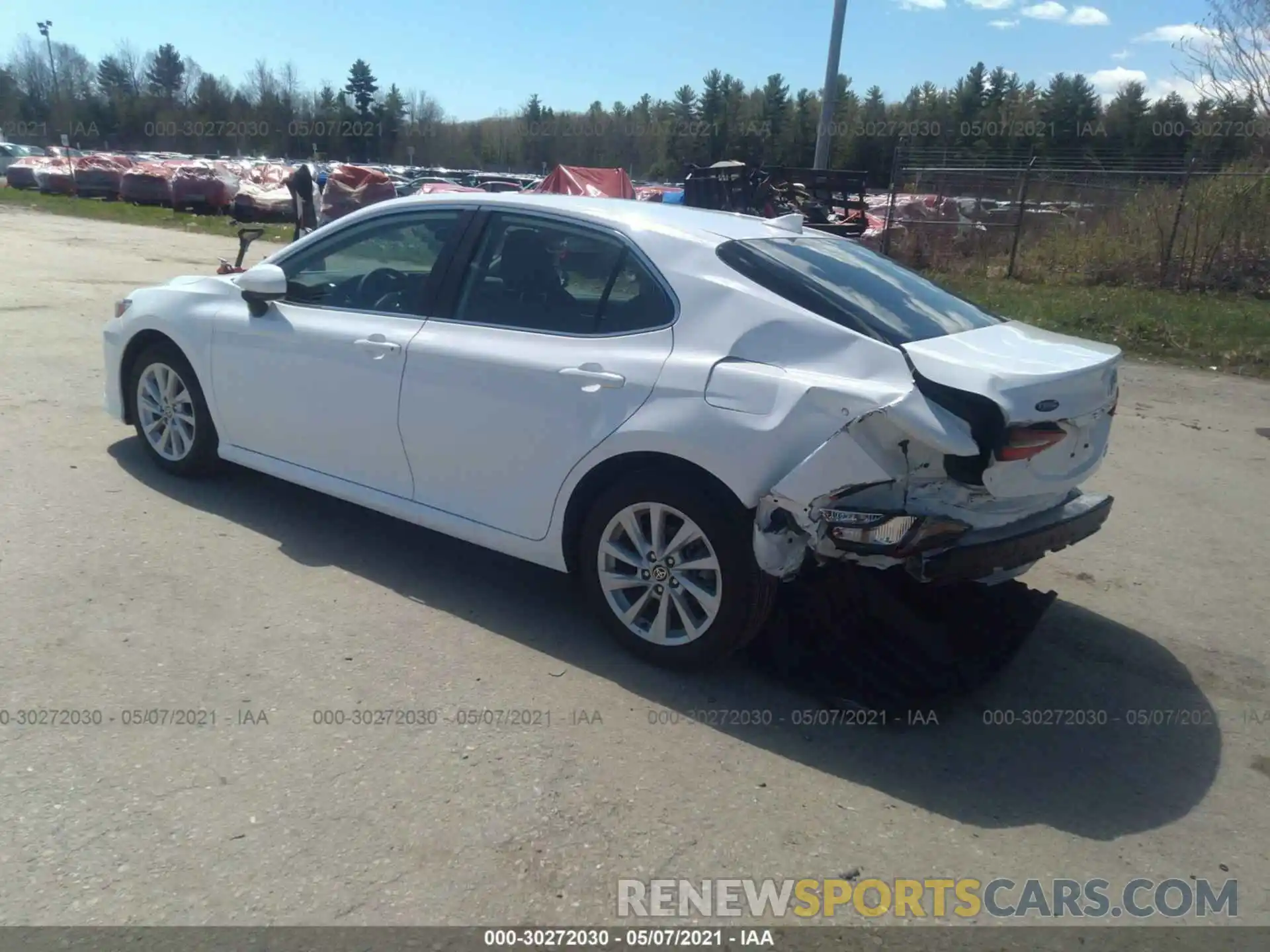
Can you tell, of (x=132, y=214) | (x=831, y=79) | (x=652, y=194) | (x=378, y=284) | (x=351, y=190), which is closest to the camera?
(x=378, y=284)

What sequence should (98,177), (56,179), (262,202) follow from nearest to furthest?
(262,202) < (98,177) < (56,179)

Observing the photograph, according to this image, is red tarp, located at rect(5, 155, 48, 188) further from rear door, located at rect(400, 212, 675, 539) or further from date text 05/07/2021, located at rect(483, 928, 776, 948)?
date text 05/07/2021, located at rect(483, 928, 776, 948)

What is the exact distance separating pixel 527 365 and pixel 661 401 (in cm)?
65

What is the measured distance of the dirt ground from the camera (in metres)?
2.85

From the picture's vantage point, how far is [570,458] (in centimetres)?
406

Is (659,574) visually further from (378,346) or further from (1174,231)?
(1174,231)

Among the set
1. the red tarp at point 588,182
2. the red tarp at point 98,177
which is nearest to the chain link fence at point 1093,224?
the red tarp at point 588,182

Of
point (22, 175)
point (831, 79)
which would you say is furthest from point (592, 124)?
point (831, 79)

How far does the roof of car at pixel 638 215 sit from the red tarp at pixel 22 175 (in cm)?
3951

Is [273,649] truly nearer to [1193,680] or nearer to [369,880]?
[369,880]

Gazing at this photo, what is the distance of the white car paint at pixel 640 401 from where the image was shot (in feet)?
11.5

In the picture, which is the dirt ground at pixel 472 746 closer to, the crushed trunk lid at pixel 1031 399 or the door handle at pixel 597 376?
the crushed trunk lid at pixel 1031 399

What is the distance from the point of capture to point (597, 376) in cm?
400

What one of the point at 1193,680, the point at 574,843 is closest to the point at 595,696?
the point at 574,843
